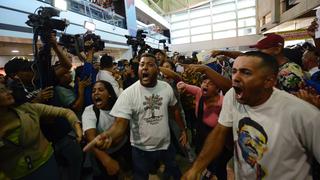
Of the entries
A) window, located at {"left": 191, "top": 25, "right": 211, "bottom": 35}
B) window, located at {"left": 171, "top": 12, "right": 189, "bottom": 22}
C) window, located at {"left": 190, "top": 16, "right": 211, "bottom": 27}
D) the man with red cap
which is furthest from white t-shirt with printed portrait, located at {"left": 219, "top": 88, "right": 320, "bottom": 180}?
window, located at {"left": 171, "top": 12, "right": 189, "bottom": 22}

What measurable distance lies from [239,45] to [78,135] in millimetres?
20381

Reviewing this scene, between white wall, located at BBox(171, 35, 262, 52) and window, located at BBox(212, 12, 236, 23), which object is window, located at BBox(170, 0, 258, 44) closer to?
window, located at BBox(212, 12, 236, 23)

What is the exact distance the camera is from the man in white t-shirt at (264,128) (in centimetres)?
125

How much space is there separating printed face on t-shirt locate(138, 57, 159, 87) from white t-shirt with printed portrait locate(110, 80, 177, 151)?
6 centimetres

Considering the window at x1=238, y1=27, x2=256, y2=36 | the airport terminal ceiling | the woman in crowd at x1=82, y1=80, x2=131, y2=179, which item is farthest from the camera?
the airport terminal ceiling

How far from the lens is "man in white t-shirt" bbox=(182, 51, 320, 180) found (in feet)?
4.11

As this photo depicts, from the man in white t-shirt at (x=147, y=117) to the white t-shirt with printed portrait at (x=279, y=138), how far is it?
1.05 m

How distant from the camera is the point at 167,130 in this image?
2.44m

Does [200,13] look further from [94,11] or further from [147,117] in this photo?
[147,117]

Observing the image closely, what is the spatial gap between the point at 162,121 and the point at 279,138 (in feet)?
4.15

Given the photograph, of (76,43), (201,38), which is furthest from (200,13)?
(76,43)

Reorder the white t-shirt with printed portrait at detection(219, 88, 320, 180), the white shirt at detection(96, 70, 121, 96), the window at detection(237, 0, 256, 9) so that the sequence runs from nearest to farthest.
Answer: the white t-shirt with printed portrait at detection(219, 88, 320, 180) → the white shirt at detection(96, 70, 121, 96) → the window at detection(237, 0, 256, 9)

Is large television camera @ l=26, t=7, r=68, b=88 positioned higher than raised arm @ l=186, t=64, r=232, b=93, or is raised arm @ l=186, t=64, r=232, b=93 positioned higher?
large television camera @ l=26, t=7, r=68, b=88

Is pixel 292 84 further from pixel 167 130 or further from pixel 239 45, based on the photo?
pixel 239 45
